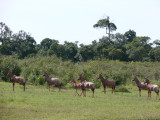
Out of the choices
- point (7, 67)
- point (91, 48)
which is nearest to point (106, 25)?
point (91, 48)

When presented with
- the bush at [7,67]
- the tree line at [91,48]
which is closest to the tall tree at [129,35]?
the tree line at [91,48]

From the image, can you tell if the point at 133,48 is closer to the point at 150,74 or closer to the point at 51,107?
the point at 150,74

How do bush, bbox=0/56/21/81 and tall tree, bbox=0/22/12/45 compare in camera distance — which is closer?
bush, bbox=0/56/21/81

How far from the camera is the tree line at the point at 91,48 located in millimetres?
71125

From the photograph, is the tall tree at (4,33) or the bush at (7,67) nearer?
the bush at (7,67)

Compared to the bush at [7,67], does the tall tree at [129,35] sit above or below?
above

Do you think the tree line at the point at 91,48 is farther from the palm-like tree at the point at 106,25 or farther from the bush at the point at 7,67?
the bush at the point at 7,67

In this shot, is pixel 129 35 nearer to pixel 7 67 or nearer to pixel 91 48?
pixel 91 48

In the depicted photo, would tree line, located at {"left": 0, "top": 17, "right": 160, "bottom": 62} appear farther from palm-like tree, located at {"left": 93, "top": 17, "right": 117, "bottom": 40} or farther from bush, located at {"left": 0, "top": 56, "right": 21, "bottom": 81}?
bush, located at {"left": 0, "top": 56, "right": 21, "bottom": 81}

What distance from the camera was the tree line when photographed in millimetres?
71125

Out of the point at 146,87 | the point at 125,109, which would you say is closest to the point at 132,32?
the point at 146,87

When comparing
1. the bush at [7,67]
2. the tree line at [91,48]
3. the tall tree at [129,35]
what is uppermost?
the tall tree at [129,35]

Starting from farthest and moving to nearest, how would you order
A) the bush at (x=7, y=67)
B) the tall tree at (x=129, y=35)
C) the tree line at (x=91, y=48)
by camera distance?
the tall tree at (x=129, y=35), the tree line at (x=91, y=48), the bush at (x=7, y=67)

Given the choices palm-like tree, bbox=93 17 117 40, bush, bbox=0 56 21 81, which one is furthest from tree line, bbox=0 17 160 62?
bush, bbox=0 56 21 81
